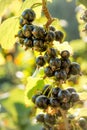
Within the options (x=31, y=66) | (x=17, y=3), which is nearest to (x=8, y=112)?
(x=31, y=66)

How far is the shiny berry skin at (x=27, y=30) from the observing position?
163 cm

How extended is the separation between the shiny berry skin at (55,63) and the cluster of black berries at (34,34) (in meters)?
0.06

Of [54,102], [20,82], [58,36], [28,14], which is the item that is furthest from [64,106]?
[20,82]

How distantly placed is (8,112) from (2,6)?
73.2 inches

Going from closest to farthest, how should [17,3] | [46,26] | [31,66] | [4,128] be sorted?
[46,26] → [17,3] → [4,128] → [31,66]

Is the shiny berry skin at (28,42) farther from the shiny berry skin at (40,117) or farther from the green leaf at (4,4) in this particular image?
the shiny berry skin at (40,117)

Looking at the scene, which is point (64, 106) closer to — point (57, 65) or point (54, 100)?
point (54, 100)

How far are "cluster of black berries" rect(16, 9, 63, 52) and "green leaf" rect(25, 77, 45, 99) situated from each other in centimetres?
22

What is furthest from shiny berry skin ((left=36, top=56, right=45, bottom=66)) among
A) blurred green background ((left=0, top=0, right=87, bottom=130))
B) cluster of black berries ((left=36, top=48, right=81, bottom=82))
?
blurred green background ((left=0, top=0, right=87, bottom=130))

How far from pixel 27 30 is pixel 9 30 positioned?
0.15m

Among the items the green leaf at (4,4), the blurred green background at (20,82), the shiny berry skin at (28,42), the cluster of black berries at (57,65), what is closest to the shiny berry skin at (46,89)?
the cluster of black berries at (57,65)

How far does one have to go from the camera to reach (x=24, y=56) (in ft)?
13.6

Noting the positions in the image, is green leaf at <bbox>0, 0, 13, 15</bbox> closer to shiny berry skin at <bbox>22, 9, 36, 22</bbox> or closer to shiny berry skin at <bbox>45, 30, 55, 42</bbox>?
shiny berry skin at <bbox>22, 9, 36, 22</bbox>

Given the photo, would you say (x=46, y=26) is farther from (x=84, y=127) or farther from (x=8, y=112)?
(x=8, y=112)
